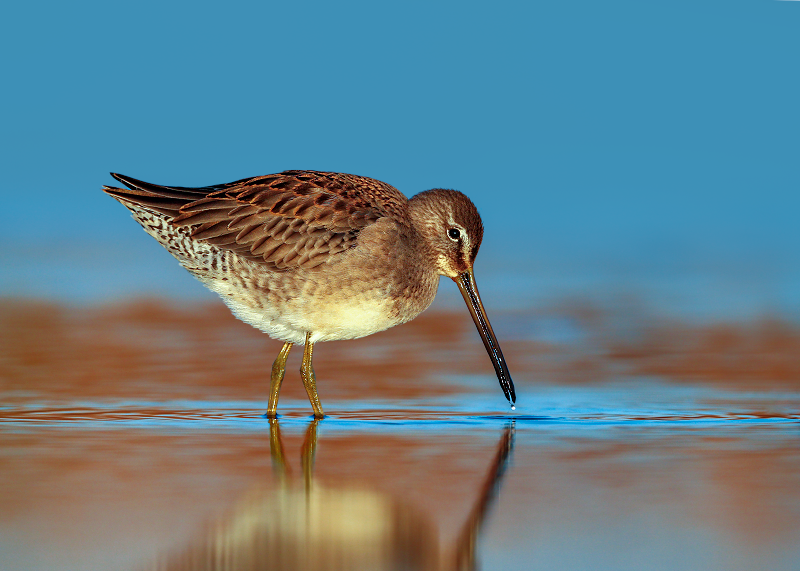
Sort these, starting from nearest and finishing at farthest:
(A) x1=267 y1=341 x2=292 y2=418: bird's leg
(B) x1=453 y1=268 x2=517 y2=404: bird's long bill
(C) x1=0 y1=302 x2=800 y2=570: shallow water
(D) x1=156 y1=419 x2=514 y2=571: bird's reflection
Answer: (D) x1=156 y1=419 x2=514 y2=571: bird's reflection → (C) x1=0 y1=302 x2=800 y2=570: shallow water → (A) x1=267 y1=341 x2=292 y2=418: bird's leg → (B) x1=453 y1=268 x2=517 y2=404: bird's long bill

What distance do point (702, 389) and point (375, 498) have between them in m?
3.57

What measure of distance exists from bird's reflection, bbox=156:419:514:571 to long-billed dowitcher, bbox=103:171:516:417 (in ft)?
7.00

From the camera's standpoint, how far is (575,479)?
5.57m

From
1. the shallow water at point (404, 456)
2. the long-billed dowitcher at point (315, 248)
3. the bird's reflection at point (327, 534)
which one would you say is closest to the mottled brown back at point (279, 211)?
the long-billed dowitcher at point (315, 248)

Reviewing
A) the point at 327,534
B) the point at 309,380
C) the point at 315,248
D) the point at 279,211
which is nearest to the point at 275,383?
the point at 309,380

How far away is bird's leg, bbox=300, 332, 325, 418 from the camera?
292 inches

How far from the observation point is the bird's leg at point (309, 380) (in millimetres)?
7418

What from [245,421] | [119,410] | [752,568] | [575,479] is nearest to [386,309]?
[245,421]

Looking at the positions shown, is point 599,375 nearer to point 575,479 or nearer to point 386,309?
point 386,309

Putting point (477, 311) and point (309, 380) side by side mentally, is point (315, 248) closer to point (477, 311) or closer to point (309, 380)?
point (309, 380)

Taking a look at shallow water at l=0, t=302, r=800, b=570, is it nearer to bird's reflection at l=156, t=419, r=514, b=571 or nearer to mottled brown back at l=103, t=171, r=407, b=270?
bird's reflection at l=156, t=419, r=514, b=571

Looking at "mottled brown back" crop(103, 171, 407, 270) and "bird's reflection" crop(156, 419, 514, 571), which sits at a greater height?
"mottled brown back" crop(103, 171, 407, 270)

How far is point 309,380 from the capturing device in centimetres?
760

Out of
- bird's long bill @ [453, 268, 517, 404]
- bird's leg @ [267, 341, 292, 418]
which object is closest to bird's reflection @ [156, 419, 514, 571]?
bird's leg @ [267, 341, 292, 418]
